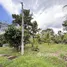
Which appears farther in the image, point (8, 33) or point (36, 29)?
point (36, 29)

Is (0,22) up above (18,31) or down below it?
above

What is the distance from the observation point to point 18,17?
37969 millimetres

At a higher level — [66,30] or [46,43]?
[66,30]

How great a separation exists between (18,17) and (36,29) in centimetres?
950

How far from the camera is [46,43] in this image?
3484 cm

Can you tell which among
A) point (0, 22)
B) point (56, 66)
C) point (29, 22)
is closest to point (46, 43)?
point (29, 22)

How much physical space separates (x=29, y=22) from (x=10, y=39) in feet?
47.7

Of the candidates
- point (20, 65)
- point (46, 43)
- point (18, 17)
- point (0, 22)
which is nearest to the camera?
point (20, 65)

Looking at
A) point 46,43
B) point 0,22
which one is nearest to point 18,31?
point 46,43

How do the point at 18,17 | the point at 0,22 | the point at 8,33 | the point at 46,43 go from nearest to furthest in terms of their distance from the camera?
1. the point at 8,33
2. the point at 46,43
3. the point at 18,17
4. the point at 0,22

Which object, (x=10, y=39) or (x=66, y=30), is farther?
(x=66, y=30)

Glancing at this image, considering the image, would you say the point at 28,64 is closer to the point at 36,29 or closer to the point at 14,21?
the point at 14,21

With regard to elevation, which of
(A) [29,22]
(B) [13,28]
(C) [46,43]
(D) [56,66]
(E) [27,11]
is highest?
(E) [27,11]

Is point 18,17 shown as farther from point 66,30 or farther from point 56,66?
point 56,66
